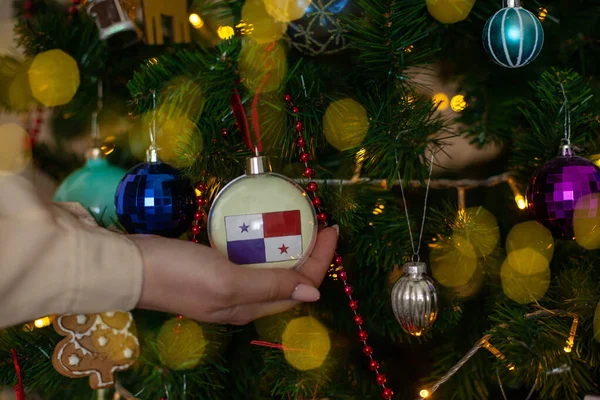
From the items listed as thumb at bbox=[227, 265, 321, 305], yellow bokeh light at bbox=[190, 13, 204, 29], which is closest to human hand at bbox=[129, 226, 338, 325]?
thumb at bbox=[227, 265, 321, 305]

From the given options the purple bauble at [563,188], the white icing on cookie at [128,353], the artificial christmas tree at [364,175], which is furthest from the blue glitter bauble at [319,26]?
the white icing on cookie at [128,353]

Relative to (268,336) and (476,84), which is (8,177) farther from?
(476,84)

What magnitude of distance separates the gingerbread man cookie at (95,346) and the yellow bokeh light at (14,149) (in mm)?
477

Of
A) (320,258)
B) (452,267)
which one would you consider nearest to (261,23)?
(320,258)

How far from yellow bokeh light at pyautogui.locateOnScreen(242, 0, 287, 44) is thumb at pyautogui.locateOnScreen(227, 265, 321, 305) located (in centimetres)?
25

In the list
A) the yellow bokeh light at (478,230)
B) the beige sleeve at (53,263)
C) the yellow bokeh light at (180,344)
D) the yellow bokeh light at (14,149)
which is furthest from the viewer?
the yellow bokeh light at (14,149)

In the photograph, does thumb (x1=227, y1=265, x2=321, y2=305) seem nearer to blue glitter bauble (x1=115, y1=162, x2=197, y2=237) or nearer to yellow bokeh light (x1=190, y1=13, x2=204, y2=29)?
blue glitter bauble (x1=115, y1=162, x2=197, y2=237)

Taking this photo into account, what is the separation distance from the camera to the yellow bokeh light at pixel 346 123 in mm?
589

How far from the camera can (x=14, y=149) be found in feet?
3.07

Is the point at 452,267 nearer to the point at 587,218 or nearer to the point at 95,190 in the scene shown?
the point at 587,218

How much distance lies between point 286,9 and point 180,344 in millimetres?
384

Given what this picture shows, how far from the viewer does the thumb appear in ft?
1.61

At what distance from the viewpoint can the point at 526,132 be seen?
26.4 inches

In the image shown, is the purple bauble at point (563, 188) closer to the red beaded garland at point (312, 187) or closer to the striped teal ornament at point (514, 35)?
the striped teal ornament at point (514, 35)
